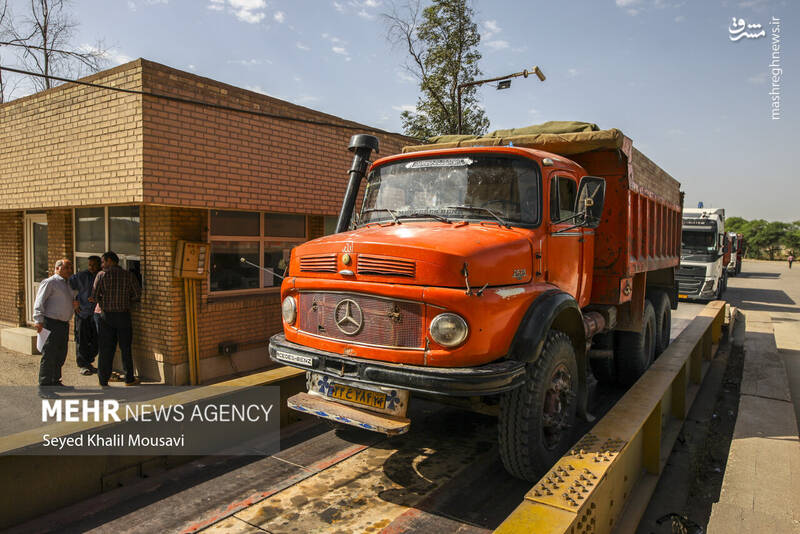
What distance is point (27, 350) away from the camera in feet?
28.4

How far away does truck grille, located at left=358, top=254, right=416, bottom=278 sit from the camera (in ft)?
11.4

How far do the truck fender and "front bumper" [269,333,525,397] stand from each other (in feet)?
0.41

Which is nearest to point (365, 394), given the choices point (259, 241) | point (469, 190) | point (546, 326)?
point (546, 326)

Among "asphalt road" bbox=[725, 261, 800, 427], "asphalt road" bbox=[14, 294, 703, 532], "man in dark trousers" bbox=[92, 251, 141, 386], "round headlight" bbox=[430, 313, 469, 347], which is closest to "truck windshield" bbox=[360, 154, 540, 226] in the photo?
"round headlight" bbox=[430, 313, 469, 347]

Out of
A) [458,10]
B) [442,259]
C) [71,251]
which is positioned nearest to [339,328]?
[442,259]

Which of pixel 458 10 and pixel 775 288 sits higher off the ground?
pixel 458 10

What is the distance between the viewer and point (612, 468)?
314 centimetres

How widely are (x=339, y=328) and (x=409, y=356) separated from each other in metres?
0.63

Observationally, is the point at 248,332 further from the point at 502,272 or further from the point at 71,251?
the point at 502,272

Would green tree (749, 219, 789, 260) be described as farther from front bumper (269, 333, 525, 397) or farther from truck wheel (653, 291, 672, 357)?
front bumper (269, 333, 525, 397)

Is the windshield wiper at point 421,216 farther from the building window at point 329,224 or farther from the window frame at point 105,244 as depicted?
the building window at point 329,224

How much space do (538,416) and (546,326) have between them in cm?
67

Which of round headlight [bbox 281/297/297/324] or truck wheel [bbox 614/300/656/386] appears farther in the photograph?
truck wheel [bbox 614/300/656/386]

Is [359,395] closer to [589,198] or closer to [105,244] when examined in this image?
[589,198]
